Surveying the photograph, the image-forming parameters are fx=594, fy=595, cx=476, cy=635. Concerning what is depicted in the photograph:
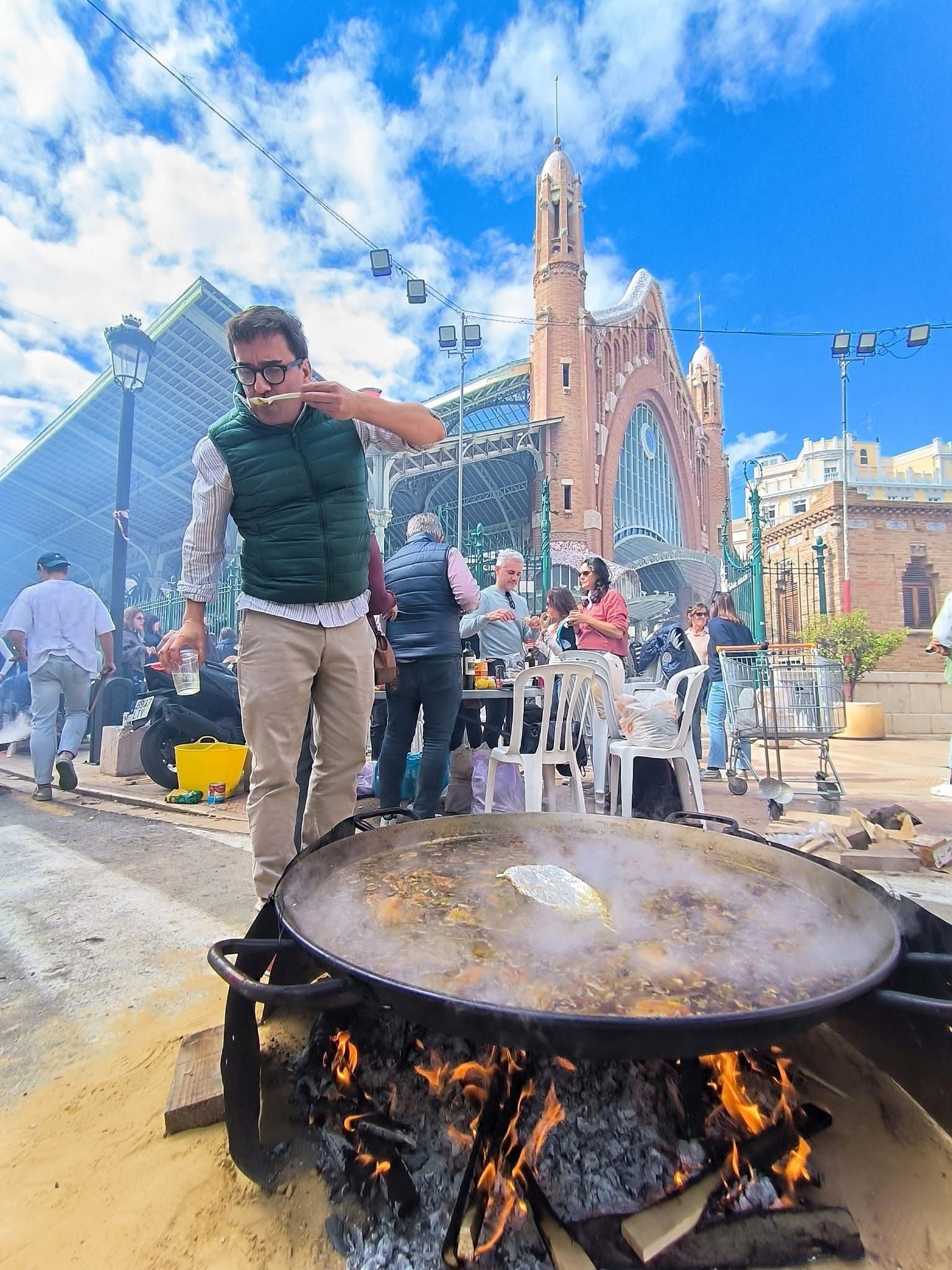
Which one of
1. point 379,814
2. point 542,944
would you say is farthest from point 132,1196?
point 379,814

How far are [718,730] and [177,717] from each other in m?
4.82

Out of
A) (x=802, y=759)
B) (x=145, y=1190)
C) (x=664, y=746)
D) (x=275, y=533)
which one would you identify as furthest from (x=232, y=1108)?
(x=802, y=759)

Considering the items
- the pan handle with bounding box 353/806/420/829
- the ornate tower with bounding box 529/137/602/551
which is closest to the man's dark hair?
the pan handle with bounding box 353/806/420/829

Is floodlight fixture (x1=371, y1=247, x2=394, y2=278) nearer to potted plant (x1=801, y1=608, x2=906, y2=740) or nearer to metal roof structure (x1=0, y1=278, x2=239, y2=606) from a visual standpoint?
metal roof structure (x1=0, y1=278, x2=239, y2=606)

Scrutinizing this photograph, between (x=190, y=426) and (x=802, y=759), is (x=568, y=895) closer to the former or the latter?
(x=802, y=759)

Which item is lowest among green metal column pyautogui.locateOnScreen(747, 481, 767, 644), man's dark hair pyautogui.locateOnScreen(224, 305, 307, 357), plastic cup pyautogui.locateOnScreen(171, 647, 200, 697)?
plastic cup pyautogui.locateOnScreen(171, 647, 200, 697)

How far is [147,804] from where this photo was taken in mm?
4383

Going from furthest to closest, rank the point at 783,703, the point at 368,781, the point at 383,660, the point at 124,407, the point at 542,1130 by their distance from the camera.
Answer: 1. the point at 124,407
2. the point at 783,703
3. the point at 368,781
4. the point at 383,660
5. the point at 542,1130

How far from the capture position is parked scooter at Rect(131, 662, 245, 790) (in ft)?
16.3

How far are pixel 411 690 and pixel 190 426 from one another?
13.3m

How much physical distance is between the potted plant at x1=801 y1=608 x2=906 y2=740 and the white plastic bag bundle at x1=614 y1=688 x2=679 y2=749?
8.15m

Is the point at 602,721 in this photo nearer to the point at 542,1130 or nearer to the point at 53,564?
the point at 542,1130

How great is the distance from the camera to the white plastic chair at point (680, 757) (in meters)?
3.39

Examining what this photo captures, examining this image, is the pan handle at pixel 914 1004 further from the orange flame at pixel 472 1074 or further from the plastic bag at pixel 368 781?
the plastic bag at pixel 368 781
